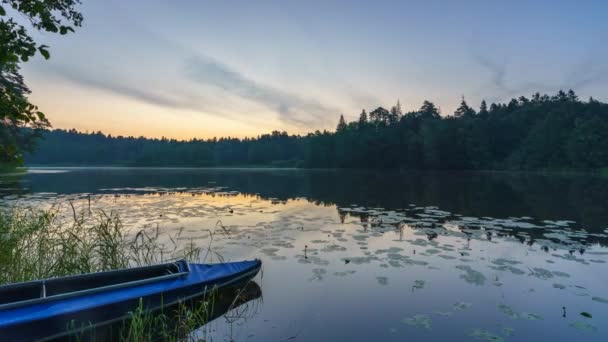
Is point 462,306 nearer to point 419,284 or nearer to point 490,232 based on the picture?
point 419,284

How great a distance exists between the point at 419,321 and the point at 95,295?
5476 mm

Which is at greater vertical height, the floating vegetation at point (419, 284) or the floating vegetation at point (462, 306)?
the floating vegetation at point (419, 284)

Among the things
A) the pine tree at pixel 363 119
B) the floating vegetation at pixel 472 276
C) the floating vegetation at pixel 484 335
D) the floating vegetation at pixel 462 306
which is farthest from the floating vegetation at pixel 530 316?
the pine tree at pixel 363 119

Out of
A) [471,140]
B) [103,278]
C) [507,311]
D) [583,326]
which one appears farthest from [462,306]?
[471,140]

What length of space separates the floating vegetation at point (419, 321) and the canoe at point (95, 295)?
3547mm

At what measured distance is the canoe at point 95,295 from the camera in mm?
4547

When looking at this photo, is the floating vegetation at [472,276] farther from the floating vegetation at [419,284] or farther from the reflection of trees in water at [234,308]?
the reflection of trees in water at [234,308]

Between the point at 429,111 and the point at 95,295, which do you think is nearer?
the point at 95,295

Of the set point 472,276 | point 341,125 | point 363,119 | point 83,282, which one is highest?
point 363,119

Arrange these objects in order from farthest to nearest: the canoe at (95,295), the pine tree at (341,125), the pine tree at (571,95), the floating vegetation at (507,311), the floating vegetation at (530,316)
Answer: the pine tree at (341,125) < the pine tree at (571,95) < the floating vegetation at (507,311) < the floating vegetation at (530,316) < the canoe at (95,295)

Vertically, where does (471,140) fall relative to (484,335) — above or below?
above

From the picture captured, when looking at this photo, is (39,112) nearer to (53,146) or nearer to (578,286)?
(578,286)

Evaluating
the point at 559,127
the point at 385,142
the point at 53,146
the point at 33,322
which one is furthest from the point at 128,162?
the point at 33,322

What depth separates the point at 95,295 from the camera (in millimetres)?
5398
